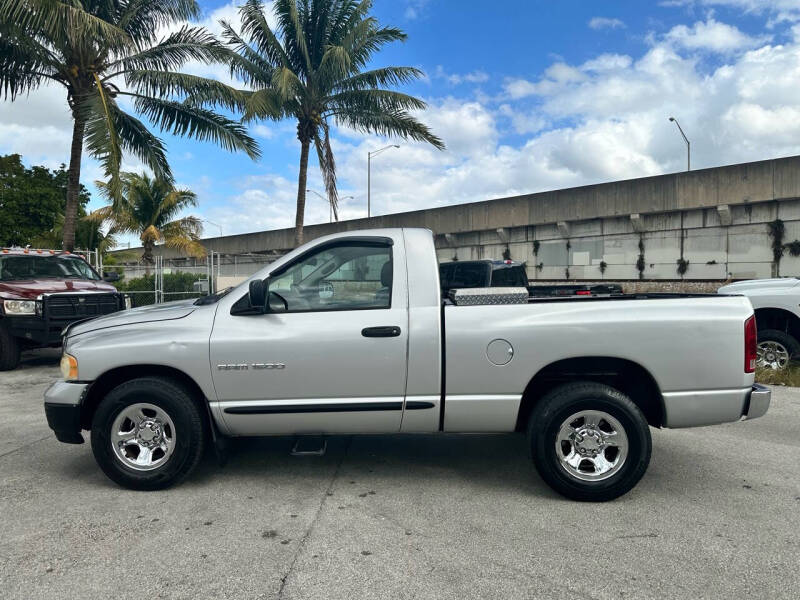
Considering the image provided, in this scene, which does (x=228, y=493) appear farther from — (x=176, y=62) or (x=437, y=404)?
(x=176, y=62)

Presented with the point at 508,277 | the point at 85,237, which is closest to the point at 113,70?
the point at 508,277

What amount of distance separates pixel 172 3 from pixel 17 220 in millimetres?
23448

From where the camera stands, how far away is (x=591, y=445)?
3.73 metres

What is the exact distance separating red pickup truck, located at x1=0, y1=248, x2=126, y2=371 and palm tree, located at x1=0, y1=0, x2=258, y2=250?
339 centimetres

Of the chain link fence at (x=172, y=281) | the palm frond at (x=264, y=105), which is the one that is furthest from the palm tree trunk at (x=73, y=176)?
the palm frond at (x=264, y=105)

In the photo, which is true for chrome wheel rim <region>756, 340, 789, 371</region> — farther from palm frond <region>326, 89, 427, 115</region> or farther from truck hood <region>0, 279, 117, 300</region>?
palm frond <region>326, 89, 427, 115</region>

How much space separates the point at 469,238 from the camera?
2184 cm

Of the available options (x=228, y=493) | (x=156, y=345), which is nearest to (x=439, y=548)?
(x=228, y=493)

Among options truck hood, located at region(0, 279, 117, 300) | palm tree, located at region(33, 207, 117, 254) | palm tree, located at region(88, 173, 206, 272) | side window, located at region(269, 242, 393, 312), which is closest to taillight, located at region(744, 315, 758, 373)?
side window, located at region(269, 242, 393, 312)

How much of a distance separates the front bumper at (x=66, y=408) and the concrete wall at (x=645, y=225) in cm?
1651

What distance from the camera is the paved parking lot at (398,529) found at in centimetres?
276

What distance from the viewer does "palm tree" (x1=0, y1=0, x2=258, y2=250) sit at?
11.8 metres

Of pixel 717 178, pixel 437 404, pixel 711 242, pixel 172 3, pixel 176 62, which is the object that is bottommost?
pixel 437 404

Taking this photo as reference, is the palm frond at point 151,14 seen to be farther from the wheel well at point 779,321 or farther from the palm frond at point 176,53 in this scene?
the wheel well at point 779,321
